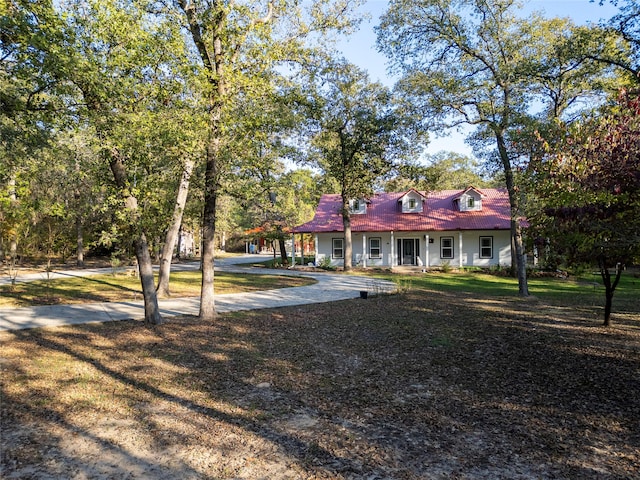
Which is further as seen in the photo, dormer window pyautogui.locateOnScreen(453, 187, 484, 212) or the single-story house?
dormer window pyautogui.locateOnScreen(453, 187, 484, 212)

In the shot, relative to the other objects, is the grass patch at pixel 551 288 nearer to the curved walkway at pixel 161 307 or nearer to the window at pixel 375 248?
the curved walkway at pixel 161 307

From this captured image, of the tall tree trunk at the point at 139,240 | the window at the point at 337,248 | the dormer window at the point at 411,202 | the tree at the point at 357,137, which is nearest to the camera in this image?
the tall tree trunk at the point at 139,240

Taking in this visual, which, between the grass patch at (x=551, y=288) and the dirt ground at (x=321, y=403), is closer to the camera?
the dirt ground at (x=321, y=403)

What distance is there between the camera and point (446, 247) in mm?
26875

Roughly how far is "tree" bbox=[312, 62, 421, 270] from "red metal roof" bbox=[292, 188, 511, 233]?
3134 millimetres

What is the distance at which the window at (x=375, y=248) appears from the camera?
2795 centimetres

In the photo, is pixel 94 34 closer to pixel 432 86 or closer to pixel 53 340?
pixel 53 340

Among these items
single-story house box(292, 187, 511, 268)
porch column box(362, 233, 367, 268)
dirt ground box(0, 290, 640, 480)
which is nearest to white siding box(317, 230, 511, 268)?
single-story house box(292, 187, 511, 268)

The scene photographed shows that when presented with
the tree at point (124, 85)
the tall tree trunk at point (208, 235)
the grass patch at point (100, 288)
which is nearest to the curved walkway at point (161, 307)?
the tall tree trunk at point (208, 235)

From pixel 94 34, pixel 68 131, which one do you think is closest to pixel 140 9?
pixel 94 34

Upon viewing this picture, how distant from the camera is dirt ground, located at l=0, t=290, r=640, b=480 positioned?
3.41 meters

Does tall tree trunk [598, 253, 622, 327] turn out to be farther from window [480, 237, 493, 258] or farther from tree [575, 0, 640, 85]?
window [480, 237, 493, 258]

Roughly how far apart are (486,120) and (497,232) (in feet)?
40.9

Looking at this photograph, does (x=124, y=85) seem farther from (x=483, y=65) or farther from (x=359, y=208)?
(x=359, y=208)
